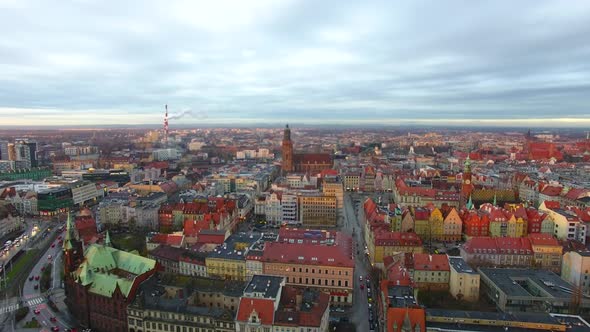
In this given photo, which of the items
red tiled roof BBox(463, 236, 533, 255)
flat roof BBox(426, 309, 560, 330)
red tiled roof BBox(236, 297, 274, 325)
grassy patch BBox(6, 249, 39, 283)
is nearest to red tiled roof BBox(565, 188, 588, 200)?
red tiled roof BBox(463, 236, 533, 255)

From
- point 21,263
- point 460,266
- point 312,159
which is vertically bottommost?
point 21,263

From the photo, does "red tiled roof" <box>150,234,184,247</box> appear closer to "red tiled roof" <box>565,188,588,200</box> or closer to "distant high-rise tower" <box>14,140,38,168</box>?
"red tiled roof" <box>565,188,588,200</box>

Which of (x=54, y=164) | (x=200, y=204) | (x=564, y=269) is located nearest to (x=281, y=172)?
(x=200, y=204)

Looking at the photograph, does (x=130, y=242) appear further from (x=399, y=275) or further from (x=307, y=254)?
(x=399, y=275)

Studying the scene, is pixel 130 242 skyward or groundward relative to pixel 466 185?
groundward

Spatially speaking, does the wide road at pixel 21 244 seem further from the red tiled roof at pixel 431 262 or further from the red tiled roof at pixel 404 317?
the red tiled roof at pixel 431 262

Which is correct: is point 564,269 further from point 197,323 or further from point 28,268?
point 28,268

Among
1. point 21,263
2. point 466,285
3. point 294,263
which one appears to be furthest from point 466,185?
point 21,263
